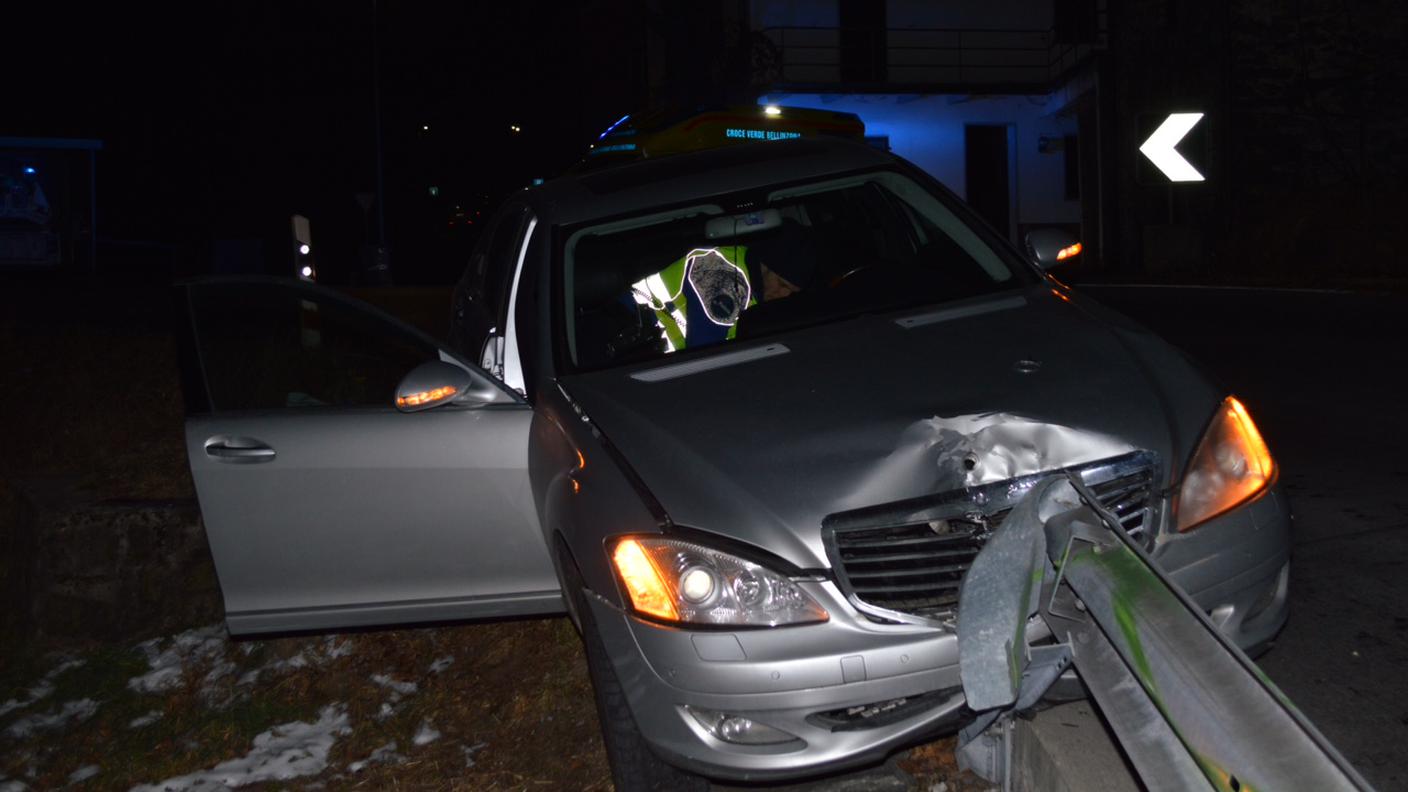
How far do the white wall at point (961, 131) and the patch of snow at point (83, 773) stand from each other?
101ft

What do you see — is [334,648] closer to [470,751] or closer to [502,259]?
[470,751]

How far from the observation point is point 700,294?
5.52 meters

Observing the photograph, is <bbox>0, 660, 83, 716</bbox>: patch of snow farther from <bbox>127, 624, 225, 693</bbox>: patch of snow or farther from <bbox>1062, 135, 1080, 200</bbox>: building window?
<bbox>1062, 135, 1080, 200</bbox>: building window

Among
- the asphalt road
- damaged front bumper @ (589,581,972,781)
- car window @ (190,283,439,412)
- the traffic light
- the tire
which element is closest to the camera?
damaged front bumper @ (589,581,972,781)

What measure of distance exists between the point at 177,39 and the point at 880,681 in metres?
40.5

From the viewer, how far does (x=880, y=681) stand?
11.0 feet

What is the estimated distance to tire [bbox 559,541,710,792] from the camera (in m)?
3.78

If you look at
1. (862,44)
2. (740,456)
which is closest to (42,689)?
(740,456)

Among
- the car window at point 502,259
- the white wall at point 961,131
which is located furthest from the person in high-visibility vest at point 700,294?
the white wall at point 961,131

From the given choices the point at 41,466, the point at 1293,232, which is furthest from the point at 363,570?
the point at 1293,232

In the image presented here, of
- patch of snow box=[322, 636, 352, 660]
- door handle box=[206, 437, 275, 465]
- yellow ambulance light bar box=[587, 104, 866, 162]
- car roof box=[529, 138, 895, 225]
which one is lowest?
patch of snow box=[322, 636, 352, 660]

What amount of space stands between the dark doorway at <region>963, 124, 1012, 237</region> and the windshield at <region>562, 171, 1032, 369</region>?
3109 centimetres

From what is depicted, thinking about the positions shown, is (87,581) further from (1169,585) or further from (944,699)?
(1169,585)

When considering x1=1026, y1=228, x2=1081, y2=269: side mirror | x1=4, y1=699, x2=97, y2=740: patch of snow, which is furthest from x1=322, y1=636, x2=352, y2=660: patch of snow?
x1=1026, y1=228, x2=1081, y2=269: side mirror
